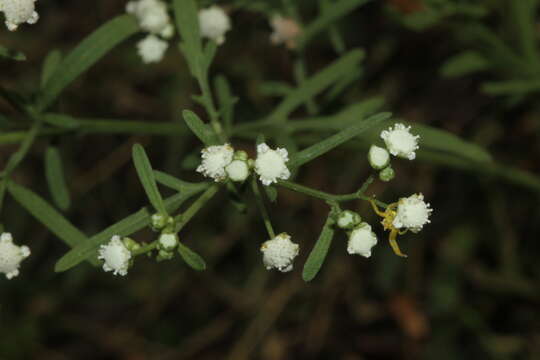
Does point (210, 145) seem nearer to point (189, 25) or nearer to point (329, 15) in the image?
point (189, 25)

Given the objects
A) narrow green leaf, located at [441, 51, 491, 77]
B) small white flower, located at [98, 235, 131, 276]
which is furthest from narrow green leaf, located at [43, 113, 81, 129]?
narrow green leaf, located at [441, 51, 491, 77]

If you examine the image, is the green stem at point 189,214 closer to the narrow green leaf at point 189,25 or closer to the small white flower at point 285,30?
the narrow green leaf at point 189,25

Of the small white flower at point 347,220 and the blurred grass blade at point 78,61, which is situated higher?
the blurred grass blade at point 78,61

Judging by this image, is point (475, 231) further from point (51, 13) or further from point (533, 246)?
point (51, 13)

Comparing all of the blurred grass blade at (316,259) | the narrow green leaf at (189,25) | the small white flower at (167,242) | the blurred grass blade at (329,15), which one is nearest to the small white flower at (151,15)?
the narrow green leaf at (189,25)

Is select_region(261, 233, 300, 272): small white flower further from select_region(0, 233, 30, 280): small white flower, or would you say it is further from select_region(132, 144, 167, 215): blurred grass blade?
select_region(0, 233, 30, 280): small white flower

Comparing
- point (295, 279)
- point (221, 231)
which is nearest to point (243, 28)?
point (221, 231)
